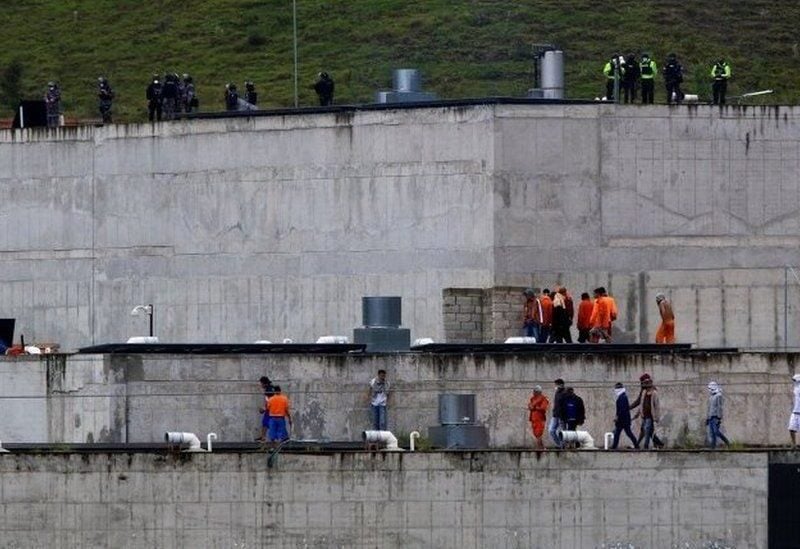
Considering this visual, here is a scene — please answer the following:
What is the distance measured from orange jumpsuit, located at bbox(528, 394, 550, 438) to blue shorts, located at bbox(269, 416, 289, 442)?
4024mm

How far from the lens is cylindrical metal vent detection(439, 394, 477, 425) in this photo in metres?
53.2

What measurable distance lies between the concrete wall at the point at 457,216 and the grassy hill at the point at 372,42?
25.6 m

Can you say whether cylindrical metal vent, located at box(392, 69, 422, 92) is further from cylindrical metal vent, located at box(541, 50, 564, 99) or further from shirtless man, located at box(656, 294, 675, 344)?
shirtless man, located at box(656, 294, 675, 344)

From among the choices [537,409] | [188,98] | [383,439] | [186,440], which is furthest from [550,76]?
[186,440]

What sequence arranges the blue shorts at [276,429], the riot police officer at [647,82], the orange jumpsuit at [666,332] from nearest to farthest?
the blue shorts at [276,429] → the orange jumpsuit at [666,332] → the riot police officer at [647,82]

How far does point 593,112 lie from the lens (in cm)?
6488

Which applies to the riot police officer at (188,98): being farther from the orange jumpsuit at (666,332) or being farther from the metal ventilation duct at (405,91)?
the orange jumpsuit at (666,332)

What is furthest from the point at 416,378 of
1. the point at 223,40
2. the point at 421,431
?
the point at 223,40

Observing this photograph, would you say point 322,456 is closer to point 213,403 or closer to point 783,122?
point 213,403

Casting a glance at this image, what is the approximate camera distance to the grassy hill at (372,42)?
97.4 meters

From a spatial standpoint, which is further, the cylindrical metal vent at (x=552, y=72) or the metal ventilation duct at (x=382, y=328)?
the cylindrical metal vent at (x=552, y=72)

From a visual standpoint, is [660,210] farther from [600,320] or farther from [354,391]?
[354,391]

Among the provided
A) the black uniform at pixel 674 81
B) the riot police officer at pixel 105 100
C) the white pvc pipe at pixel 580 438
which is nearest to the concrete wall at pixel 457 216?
the black uniform at pixel 674 81

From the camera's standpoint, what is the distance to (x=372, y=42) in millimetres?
102875
